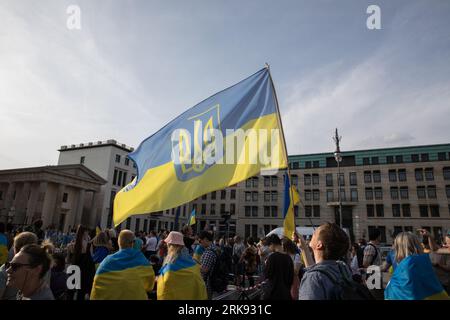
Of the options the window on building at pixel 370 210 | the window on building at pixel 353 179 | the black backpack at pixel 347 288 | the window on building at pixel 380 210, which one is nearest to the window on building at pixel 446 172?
the window on building at pixel 380 210

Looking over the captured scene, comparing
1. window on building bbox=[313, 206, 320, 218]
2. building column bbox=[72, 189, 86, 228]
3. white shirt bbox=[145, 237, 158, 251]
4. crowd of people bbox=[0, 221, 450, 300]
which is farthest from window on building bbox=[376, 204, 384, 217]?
crowd of people bbox=[0, 221, 450, 300]

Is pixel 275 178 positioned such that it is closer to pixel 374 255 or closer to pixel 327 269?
pixel 374 255

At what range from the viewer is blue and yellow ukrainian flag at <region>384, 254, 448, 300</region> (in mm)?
3059

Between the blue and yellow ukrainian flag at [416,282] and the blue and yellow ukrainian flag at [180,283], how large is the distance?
2.38 m

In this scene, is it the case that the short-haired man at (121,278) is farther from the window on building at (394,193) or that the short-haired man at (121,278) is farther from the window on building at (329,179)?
the window on building at (394,193)

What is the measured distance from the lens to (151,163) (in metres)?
6.23

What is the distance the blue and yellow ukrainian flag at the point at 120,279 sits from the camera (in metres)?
3.78

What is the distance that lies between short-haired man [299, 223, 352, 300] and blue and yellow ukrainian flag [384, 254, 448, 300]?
1238 millimetres

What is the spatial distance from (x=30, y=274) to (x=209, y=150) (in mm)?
3742

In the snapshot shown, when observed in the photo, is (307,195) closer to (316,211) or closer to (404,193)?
(316,211)

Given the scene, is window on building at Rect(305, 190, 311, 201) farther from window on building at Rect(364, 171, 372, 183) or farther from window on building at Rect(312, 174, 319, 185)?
window on building at Rect(364, 171, 372, 183)

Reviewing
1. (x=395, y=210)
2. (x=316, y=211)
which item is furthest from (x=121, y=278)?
(x=395, y=210)
